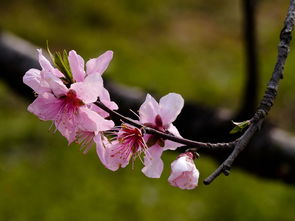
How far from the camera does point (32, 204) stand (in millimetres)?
2834

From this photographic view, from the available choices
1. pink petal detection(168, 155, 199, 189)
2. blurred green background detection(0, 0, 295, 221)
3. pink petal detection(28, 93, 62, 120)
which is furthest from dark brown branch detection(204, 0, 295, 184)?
blurred green background detection(0, 0, 295, 221)

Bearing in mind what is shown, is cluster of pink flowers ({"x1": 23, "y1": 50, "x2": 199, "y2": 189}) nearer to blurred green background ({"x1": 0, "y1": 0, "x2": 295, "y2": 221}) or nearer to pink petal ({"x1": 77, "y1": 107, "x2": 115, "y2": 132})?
pink petal ({"x1": 77, "y1": 107, "x2": 115, "y2": 132})

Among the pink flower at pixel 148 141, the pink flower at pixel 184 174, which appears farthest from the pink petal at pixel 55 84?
the pink flower at pixel 184 174

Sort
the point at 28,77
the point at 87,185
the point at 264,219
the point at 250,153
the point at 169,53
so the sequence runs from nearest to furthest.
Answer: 1. the point at 28,77
2. the point at 250,153
3. the point at 264,219
4. the point at 87,185
5. the point at 169,53

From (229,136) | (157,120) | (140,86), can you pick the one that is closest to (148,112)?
(157,120)

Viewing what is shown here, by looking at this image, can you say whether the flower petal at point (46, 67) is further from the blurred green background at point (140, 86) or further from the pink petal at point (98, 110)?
the blurred green background at point (140, 86)

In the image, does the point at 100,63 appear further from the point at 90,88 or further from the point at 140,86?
the point at 140,86

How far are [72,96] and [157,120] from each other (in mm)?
159

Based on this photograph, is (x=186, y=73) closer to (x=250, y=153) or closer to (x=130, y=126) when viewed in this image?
(x=250, y=153)

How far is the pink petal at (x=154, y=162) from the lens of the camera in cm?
103

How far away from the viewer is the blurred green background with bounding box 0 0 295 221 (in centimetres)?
286

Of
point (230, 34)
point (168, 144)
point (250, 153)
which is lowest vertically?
point (230, 34)

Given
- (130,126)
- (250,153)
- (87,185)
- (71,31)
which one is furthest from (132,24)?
(130,126)

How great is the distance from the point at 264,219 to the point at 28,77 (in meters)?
2.04
